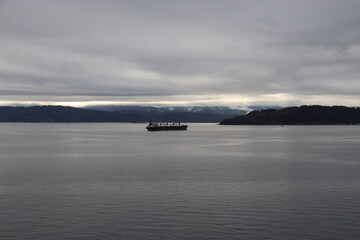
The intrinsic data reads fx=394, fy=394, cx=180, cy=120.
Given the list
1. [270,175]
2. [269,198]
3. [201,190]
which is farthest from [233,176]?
[269,198]

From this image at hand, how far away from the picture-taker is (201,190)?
46594mm

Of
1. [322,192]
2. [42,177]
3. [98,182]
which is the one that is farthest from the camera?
[42,177]

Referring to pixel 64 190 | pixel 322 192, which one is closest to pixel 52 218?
pixel 64 190

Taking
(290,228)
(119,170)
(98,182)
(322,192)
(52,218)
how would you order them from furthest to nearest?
(119,170), (98,182), (322,192), (52,218), (290,228)

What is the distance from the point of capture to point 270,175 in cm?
5925

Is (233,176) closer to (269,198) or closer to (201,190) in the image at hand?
(201,190)

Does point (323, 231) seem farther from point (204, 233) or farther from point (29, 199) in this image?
point (29, 199)

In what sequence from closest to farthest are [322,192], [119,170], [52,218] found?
[52,218] → [322,192] → [119,170]

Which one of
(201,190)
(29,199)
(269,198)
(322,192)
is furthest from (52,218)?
(322,192)

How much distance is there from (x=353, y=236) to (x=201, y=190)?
67.5 ft

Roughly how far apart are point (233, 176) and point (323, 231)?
92.6 ft

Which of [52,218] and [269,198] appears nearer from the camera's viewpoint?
[52,218]

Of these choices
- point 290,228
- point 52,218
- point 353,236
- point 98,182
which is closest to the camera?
point 353,236

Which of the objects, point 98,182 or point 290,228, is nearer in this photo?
point 290,228
